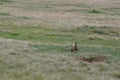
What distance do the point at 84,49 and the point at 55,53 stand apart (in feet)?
7.07

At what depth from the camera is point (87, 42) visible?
78.9 feet

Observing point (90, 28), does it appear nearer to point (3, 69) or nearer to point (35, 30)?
point (35, 30)

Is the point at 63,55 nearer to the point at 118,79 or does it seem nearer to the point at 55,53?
the point at 55,53

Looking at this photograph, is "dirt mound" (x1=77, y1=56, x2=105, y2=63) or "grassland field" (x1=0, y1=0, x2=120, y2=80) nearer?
"grassland field" (x1=0, y1=0, x2=120, y2=80)

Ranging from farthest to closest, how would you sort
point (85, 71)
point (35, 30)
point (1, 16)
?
1. point (1, 16)
2. point (35, 30)
3. point (85, 71)

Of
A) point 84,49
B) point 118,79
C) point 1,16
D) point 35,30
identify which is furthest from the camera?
point 1,16

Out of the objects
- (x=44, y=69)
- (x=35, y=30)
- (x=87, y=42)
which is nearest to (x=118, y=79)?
(x=44, y=69)

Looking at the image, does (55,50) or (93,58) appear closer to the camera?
(93,58)

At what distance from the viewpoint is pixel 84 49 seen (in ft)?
67.5

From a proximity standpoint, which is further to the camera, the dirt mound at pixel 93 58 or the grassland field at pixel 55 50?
the dirt mound at pixel 93 58

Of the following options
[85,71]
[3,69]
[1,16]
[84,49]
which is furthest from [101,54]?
[1,16]

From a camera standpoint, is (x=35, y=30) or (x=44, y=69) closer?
(x=44, y=69)

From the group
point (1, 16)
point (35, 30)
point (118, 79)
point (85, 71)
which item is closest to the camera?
point (118, 79)

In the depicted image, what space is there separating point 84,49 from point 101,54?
5.00ft
